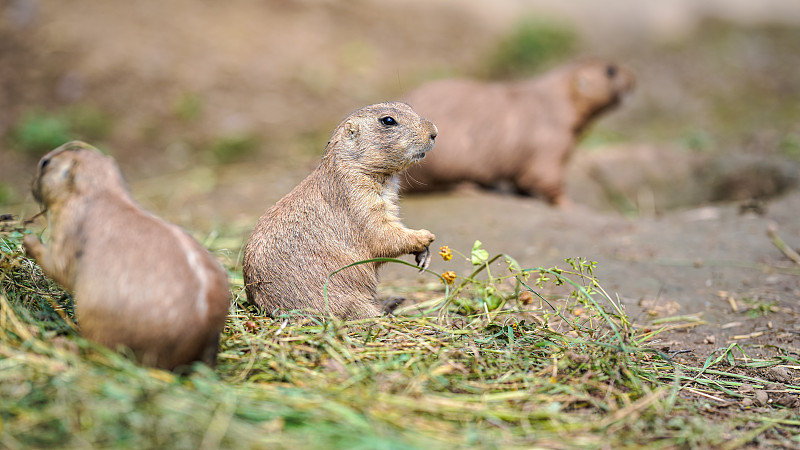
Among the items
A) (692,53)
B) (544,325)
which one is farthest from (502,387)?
(692,53)

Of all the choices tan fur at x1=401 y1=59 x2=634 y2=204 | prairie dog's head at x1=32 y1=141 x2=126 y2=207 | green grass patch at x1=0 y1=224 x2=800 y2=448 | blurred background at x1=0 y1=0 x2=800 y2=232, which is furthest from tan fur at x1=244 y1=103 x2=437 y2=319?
tan fur at x1=401 y1=59 x2=634 y2=204

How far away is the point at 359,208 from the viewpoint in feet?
13.5

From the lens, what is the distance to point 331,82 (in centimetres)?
1192

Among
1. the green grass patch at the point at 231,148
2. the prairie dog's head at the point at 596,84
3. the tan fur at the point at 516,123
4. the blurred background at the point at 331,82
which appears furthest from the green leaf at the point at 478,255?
the green grass patch at the point at 231,148

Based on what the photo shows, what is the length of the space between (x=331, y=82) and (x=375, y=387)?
942 cm

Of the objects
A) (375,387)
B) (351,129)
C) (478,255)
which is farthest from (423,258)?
(375,387)

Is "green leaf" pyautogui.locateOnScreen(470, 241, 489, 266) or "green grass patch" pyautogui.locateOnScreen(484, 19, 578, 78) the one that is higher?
"green grass patch" pyautogui.locateOnScreen(484, 19, 578, 78)

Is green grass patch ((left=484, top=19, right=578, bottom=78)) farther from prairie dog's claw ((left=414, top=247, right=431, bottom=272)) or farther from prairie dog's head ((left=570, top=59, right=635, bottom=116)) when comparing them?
prairie dog's claw ((left=414, top=247, right=431, bottom=272))

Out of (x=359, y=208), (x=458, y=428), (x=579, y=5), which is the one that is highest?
(x=579, y=5)

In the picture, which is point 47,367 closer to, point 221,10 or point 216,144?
point 216,144

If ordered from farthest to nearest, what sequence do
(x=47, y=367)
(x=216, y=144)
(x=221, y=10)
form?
(x=221, y=10)
(x=216, y=144)
(x=47, y=367)

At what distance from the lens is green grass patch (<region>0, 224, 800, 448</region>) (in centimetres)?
263

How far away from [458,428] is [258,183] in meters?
6.49

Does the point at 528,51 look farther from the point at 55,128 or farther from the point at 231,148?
the point at 55,128
